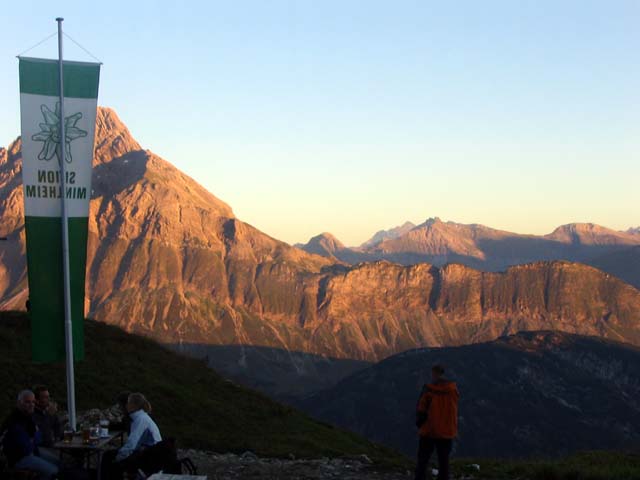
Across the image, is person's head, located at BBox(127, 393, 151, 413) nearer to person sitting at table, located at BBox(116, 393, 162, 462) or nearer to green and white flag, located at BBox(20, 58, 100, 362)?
person sitting at table, located at BBox(116, 393, 162, 462)

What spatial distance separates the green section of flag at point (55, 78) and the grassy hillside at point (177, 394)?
46.9ft

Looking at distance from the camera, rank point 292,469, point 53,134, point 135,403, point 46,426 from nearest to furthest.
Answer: point 135,403, point 46,426, point 53,134, point 292,469

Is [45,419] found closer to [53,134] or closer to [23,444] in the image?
[23,444]

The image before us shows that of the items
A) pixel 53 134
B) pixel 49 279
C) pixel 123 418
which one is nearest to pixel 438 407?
pixel 123 418

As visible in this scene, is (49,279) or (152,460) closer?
(152,460)

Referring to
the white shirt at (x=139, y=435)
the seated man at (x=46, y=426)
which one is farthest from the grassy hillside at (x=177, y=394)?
the white shirt at (x=139, y=435)

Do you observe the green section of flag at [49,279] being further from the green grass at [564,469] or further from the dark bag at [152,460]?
the green grass at [564,469]

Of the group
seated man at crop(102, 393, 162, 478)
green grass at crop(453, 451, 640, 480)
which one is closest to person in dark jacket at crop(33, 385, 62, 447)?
seated man at crop(102, 393, 162, 478)

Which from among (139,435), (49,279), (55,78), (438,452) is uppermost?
(55,78)

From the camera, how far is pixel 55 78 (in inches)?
739

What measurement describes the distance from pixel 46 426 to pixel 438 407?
7782mm

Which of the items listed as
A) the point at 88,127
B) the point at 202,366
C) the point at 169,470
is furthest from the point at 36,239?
the point at 202,366

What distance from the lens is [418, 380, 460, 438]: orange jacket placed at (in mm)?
17766

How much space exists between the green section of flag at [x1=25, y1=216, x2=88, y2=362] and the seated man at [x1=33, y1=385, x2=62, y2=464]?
1417 millimetres
